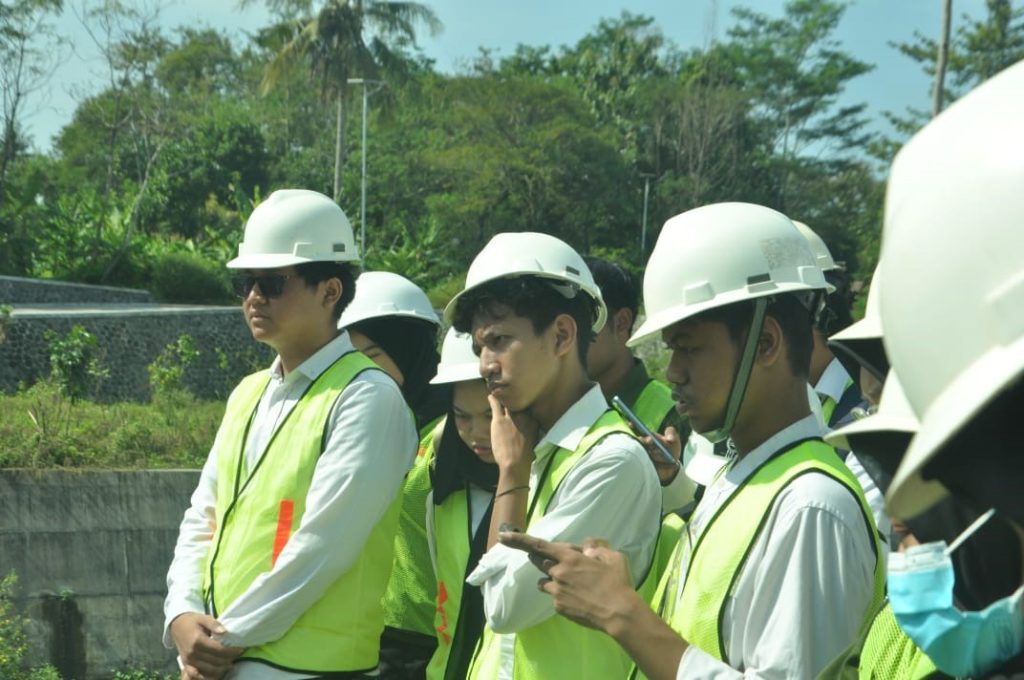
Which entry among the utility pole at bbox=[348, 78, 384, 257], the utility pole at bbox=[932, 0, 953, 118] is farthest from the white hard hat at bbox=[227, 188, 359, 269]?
the utility pole at bbox=[348, 78, 384, 257]

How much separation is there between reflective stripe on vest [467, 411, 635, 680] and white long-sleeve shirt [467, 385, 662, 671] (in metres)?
0.03

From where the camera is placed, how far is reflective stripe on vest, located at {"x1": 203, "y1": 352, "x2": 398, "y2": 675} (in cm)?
364

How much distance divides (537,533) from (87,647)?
20.5 feet

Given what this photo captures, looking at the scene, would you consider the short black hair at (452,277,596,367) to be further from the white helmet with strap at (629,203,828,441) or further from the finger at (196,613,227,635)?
the finger at (196,613,227,635)

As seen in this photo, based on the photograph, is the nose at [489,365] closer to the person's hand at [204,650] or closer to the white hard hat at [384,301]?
the person's hand at [204,650]

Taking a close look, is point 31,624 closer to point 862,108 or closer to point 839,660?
point 839,660

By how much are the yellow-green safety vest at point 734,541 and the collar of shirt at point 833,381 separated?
2098 millimetres

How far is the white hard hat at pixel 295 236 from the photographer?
13.3 ft

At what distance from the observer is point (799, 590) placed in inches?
88.8

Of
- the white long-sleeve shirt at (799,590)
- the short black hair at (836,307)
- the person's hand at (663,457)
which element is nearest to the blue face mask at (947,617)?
the white long-sleeve shirt at (799,590)

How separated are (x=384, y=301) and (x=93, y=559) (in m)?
4.52

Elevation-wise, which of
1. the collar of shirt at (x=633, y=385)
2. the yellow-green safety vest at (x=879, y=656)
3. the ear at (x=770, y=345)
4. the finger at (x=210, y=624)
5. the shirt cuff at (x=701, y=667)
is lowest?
the finger at (x=210, y=624)

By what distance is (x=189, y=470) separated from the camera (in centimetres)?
882

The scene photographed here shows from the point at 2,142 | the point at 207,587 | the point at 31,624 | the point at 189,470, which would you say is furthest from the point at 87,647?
the point at 2,142
